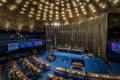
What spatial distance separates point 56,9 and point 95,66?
16.9m

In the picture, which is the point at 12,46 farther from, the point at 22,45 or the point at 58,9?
the point at 58,9

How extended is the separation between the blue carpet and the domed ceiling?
28.8 ft

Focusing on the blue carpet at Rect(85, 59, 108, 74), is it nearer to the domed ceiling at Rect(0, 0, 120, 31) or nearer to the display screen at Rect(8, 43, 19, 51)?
the domed ceiling at Rect(0, 0, 120, 31)

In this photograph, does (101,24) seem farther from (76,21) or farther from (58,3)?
(58,3)

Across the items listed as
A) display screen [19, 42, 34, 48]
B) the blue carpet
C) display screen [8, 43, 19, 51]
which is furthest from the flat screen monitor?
display screen [8, 43, 19, 51]

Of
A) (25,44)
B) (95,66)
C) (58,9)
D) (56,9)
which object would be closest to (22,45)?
(25,44)

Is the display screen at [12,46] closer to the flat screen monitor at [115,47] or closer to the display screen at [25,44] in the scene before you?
the display screen at [25,44]

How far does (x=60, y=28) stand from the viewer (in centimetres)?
2647

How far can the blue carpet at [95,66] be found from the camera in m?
13.0

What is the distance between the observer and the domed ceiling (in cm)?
1967

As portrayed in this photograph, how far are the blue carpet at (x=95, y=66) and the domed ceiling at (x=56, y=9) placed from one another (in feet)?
28.8

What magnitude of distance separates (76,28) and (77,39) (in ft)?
8.08

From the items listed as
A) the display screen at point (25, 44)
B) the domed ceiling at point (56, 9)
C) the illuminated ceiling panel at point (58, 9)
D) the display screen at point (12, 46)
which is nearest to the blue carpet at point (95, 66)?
the domed ceiling at point (56, 9)

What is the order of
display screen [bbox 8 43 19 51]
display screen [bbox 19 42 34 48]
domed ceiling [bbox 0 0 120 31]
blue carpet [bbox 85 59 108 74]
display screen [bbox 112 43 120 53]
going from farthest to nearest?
domed ceiling [bbox 0 0 120 31] → display screen [bbox 19 42 34 48] → display screen [bbox 8 43 19 51] → display screen [bbox 112 43 120 53] → blue carpet [bbox 85 59 108 74]
